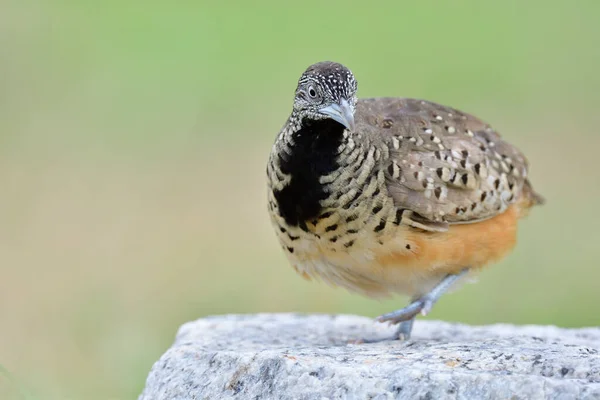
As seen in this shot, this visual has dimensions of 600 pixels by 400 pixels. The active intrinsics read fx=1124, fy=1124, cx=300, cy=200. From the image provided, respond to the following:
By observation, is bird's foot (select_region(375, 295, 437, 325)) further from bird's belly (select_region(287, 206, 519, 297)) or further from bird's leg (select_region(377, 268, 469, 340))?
bird's belly (select_region(287, 206, 519, 297))

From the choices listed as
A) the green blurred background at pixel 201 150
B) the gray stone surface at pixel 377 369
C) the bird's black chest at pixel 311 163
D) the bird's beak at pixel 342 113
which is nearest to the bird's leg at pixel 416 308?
the gray stone surface at pixel 377 369

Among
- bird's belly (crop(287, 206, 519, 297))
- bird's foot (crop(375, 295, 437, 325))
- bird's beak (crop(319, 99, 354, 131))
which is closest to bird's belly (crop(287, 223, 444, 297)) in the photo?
bird's belly (crop(287, 206, 519, 297))

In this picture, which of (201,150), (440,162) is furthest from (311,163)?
(201,150)

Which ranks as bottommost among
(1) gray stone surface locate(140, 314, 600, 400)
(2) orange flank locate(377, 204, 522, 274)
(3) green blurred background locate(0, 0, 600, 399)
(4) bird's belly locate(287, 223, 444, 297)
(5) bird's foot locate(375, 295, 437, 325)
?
(1) gray stone surface locate(140, 314, 600, 400)

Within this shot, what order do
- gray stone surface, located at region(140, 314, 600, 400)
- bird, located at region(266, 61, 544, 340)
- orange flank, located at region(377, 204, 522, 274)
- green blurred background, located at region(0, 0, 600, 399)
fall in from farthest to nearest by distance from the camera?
green blurred background, located at region(0, 0, 600, 399)
orange flank, located at region(377, 204, 522, 274)
bird, located at region(266, 61, 544, 340)
gray stone surface, located at region(140, 314, 600, 400)

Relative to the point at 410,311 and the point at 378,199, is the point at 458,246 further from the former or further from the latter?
the point at 378,199

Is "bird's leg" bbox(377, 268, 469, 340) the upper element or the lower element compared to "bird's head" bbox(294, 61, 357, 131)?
lower

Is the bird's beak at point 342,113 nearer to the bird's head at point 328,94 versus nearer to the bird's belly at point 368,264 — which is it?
the bird's head at point 328,94
